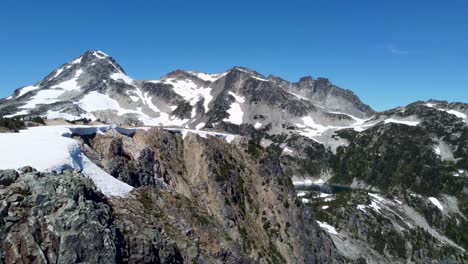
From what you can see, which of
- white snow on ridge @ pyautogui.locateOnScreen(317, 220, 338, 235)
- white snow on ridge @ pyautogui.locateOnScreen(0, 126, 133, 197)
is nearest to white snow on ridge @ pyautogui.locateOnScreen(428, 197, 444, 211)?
white snow on ridge @ pyautogui.locateOnScreen(317, 220, 338, 235)

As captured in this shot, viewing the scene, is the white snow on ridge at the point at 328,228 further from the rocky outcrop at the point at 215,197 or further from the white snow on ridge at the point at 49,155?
the white snow on ridge at the point at 49,155

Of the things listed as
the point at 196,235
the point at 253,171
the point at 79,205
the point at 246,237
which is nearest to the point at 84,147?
the point at 196,235

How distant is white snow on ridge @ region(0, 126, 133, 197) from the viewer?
107ft

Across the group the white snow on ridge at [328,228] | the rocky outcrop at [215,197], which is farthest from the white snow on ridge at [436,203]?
the rocky outcrop at [215,197]

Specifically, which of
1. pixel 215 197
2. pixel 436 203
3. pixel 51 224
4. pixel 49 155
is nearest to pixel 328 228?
pixel 215 197

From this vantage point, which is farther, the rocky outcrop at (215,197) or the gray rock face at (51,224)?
the rocky outcrop at (215,197)

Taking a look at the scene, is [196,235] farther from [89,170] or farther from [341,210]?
[341,210]

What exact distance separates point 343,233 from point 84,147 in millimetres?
90595

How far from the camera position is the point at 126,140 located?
55.1 m

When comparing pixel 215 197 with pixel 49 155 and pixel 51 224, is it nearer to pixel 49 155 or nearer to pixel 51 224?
pixel 49 155

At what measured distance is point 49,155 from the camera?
3534cm

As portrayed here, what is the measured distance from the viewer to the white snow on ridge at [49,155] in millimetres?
32531

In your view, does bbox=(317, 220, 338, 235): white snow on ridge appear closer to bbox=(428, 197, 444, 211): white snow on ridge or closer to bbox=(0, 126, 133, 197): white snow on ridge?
bbox=(428, 197, 444, 211): white snow on ridge

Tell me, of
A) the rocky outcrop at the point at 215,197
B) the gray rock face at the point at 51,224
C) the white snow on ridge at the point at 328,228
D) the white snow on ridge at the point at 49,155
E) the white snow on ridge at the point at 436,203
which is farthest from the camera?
the white snow on ridge at the point at 436,203
